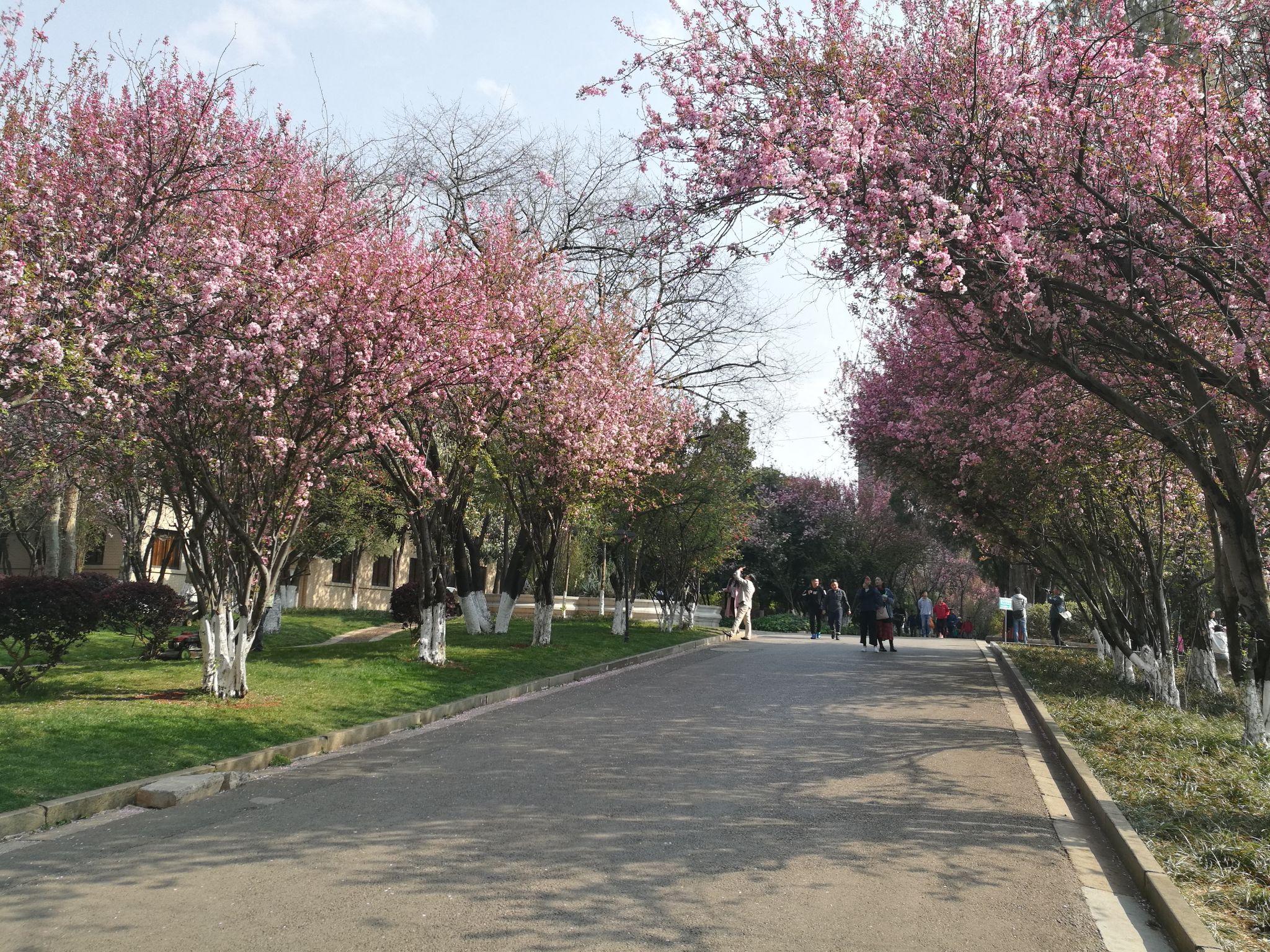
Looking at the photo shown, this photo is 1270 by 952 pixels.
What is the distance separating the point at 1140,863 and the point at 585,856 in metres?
3.22

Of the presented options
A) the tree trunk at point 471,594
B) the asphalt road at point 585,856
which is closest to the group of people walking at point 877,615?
the tree trunk at point 471,594

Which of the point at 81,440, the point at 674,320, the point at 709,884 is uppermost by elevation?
the point at 674,320

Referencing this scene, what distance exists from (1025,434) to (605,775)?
8787 mm

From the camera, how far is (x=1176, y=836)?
679 centimetres

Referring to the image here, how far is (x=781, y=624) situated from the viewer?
37.7 m

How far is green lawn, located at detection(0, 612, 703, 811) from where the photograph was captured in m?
8.06

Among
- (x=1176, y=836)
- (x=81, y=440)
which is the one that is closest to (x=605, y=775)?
(x=1176, y=836)

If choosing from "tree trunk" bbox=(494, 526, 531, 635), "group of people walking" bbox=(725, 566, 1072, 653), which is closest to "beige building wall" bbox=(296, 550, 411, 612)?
"group of people walking" bbox=(725, 566, 1072, 653)

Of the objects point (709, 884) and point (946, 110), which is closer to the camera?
point (709, 884)

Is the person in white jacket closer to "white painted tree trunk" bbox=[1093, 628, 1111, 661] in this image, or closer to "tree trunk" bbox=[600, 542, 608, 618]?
"tree trunk" bbox=[600, 542, 608, 618]

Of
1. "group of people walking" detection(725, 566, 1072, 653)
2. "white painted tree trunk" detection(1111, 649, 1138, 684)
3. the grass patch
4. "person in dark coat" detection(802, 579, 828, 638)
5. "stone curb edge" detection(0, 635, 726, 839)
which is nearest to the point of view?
the grass patch

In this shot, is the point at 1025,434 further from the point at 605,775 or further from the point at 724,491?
the point at 724,491

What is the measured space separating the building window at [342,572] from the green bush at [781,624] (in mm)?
16761

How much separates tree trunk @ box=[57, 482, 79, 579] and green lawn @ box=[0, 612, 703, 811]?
4268 millimetres
